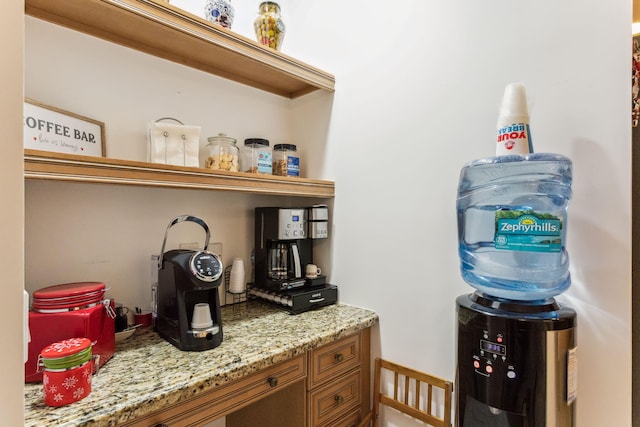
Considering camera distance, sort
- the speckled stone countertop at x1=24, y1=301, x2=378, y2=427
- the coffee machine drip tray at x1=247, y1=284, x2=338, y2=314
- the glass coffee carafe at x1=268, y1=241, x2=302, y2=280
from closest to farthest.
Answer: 1. the speckled stone countertop at x1=24, y1=301, x2=378, y2=427
2. the coffee machine drip tray at x1=247, y1=284, x2=338, y2=314
3. the glass coffee carafe at x1=268, y1=241, x2=302, y2=280

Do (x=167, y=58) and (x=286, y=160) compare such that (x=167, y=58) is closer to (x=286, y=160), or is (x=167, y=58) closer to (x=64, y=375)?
(x=286, y=160)

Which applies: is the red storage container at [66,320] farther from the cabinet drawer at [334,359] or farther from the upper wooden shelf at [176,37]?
the upper wooden shelf at [176,37]

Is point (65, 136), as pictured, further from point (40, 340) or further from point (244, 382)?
point (244, 382)

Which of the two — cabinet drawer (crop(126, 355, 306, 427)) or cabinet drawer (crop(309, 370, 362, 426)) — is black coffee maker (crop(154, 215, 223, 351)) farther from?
cabinet drawer (crop(309, 370, 362, 426))

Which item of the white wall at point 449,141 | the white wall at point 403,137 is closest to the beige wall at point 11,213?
the white wall at point 403,137

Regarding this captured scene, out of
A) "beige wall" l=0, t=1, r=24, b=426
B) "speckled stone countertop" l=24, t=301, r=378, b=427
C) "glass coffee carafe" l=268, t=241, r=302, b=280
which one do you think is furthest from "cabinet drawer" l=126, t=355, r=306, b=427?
"glass coffee carafe" l=268, t=241, r=302, b=280

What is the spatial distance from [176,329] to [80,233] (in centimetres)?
52

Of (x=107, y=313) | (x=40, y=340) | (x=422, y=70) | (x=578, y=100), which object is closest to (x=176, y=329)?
(x=107, y=313)

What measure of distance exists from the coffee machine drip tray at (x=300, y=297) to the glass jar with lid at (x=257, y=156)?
23.8 inches

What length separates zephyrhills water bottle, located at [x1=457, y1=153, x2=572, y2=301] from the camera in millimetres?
863

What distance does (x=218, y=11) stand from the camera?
1337 mm

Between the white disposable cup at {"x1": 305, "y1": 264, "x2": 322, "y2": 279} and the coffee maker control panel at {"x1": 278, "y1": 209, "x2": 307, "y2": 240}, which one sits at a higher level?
the coffee maker control panel at {"x1": 278, "y1": 209, "x2": 307, "y2": 240}

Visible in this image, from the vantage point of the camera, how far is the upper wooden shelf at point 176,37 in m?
1.09

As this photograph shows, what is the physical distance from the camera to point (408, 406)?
1.38m
